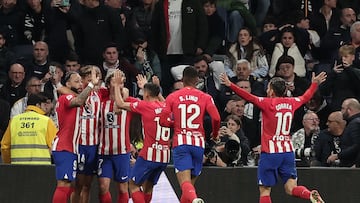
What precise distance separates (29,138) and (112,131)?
1785 millimetres

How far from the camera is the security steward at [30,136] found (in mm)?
19547

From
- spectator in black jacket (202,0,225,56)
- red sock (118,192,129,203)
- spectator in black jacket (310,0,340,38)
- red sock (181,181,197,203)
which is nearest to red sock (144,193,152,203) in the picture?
red sock (118,192,129,203)

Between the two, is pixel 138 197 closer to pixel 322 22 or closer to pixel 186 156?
pixel 186 156

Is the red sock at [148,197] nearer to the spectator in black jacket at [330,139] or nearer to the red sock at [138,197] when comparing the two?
the red sock at [138,197]

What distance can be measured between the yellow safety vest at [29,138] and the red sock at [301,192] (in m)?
3.91

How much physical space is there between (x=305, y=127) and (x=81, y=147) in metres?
4.27

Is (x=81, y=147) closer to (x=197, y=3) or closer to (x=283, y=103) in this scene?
(x=283, y=103)

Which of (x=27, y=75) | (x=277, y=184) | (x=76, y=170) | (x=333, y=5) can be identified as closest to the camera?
(x=76, y=170)

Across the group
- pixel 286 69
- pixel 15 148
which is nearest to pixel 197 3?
pixel 286 69

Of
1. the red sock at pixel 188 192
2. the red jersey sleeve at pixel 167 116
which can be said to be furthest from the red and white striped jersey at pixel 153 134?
the red sock at pixel 188 192

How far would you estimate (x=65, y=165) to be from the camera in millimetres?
17844

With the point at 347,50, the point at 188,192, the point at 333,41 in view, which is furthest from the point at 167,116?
the point at 333,41

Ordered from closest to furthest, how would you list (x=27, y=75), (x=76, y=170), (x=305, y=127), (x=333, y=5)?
(x=76, y=170) < (x=305, y=127) < (x=27, y=75) < (x=333, y=5)

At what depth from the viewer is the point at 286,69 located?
22.1 m
